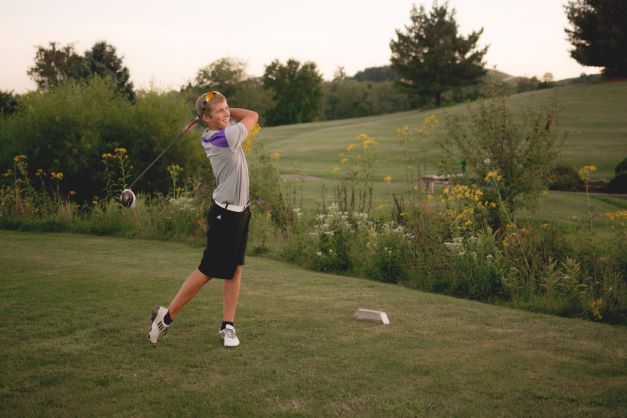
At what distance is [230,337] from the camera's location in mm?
4781

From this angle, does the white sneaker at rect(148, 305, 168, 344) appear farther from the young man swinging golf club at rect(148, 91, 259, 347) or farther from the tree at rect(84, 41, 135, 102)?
the tree at rect(84, 41, 135, 102)

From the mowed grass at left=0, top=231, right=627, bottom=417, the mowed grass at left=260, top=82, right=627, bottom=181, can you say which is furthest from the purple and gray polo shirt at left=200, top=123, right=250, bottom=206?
the mowed grass at left=260, top=82, right=627, bottom=181

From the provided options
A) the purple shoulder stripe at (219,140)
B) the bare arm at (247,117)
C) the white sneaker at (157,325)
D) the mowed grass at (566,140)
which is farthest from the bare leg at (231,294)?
the mowed grass at (566,140)

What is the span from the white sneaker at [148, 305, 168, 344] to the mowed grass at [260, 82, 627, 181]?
13.3 m

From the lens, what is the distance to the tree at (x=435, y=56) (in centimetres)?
6050

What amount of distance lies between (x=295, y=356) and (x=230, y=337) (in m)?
0.56

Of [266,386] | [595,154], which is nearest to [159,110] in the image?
[266,386]

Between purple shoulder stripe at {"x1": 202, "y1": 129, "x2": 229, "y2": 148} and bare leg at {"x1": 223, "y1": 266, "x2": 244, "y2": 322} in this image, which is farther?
bare leg at {"x1": 223, "y1": 266, "x2": 244, "y2": 322}

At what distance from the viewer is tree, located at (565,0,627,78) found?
40594 mm

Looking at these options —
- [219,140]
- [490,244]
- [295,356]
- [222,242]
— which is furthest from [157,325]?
[490,244]

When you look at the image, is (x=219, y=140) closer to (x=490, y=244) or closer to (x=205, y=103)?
(x=205, y=103)

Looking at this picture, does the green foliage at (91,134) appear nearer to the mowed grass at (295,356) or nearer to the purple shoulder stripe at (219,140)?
the mowed grass at (295,356)

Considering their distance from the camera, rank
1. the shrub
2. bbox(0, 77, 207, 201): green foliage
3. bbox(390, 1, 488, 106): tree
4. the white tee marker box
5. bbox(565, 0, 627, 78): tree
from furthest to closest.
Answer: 1. bbox(390, 1, 488, 106): tree
2. bbox(565, 0, 627, 78): tree
3. the shrub
4. bbox(0, 77, 207, 201): green foliage
5. the white tee marker box

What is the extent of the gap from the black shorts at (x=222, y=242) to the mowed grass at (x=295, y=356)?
2.02 ft
